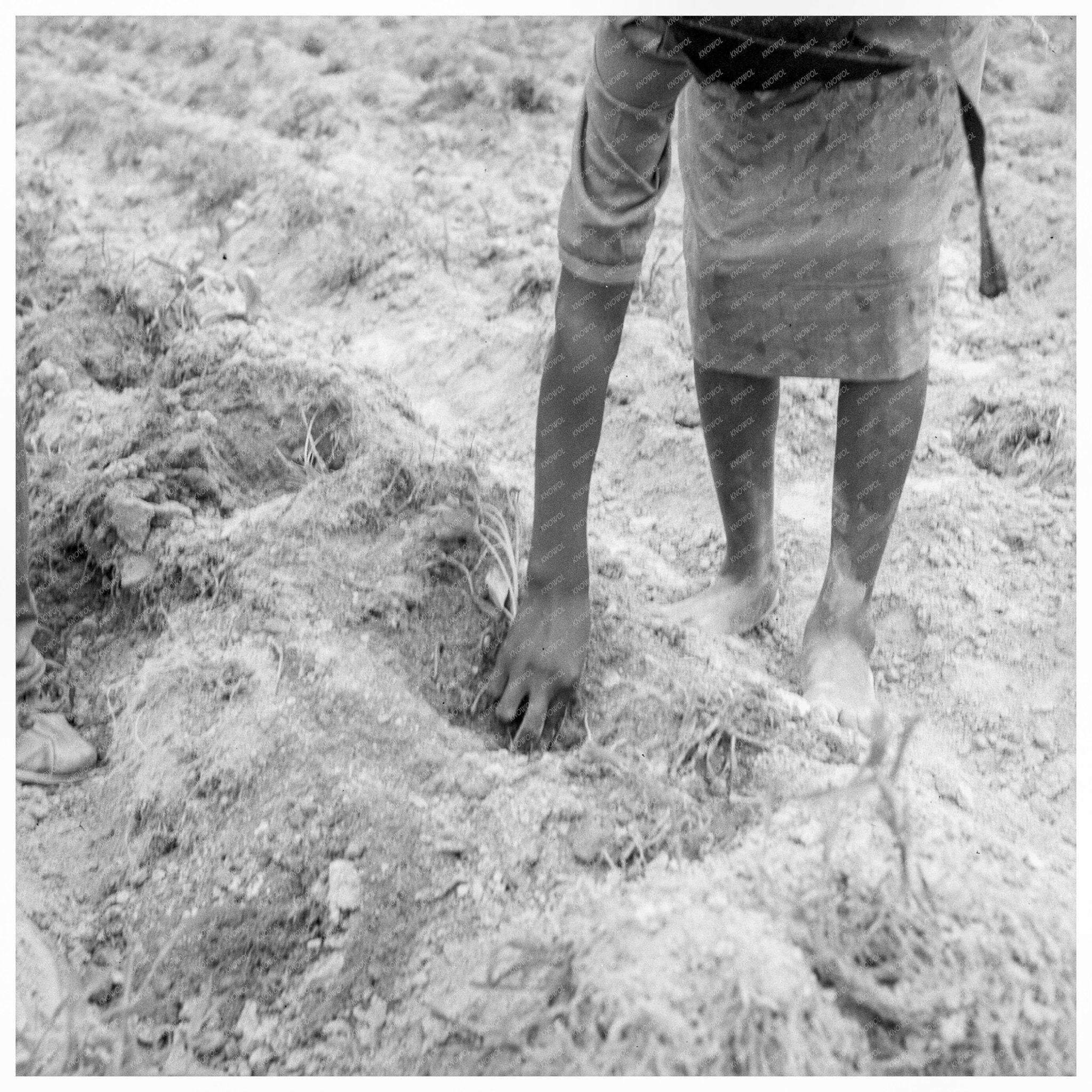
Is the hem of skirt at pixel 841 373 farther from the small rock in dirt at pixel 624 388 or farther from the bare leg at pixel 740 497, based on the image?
the small rock in dirt at pixel 624 388

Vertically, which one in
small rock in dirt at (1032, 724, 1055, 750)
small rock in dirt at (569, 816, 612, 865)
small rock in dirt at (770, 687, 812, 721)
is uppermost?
small rock in dirt at (770, 687, 812, 721)

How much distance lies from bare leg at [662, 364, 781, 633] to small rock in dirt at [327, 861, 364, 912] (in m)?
0.84

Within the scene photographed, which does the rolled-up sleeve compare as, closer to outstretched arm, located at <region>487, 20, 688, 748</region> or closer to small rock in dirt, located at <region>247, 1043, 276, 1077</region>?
outstretched arm, located at <region>487, 20, 688, 748</region>

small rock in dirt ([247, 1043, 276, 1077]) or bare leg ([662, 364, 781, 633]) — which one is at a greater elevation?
bare leg ([662, 364, 781, 633])

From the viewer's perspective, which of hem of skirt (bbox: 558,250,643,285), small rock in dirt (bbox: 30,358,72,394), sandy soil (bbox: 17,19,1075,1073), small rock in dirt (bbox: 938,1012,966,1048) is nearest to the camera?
small rock in dirt (bbox: 938,1012,966,1048)

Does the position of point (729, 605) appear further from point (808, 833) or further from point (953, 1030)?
point (953, 1030)

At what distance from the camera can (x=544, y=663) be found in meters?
2.01

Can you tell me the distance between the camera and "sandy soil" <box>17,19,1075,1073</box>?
1.44 meters

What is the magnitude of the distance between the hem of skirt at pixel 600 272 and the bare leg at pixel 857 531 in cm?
44

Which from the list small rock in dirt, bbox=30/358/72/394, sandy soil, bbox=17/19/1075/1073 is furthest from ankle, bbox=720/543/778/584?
small rock in dirt, bbox=30/358/72/394

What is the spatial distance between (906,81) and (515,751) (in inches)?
48.0

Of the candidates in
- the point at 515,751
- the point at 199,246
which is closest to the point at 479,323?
the point at 199,246

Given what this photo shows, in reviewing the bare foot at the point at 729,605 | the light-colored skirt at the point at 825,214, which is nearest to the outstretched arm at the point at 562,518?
the light-colored skirt at the point at 825,214
